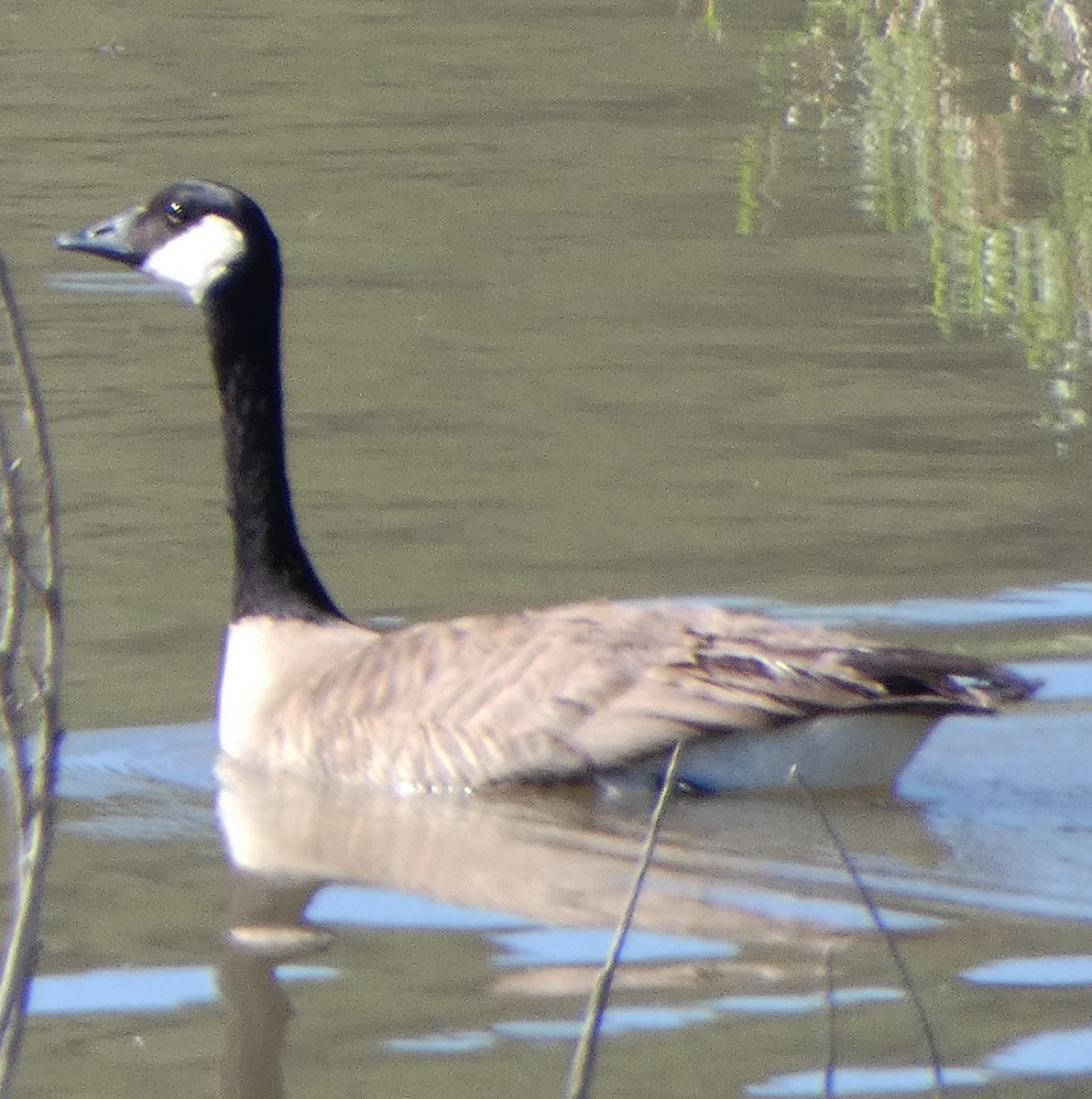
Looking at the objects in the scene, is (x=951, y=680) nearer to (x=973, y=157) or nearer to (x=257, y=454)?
(x=257, y=454)

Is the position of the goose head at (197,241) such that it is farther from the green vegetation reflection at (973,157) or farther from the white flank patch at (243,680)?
the green vegetation reflection at (973,157)

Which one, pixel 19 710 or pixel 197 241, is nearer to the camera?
pixel 19 710

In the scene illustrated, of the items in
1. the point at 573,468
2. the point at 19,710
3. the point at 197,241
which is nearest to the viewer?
the point at 19,710

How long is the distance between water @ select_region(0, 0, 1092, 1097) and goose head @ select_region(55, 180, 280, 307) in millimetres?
1290

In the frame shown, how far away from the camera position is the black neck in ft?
Answer: 29.2

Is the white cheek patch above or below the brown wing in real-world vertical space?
above

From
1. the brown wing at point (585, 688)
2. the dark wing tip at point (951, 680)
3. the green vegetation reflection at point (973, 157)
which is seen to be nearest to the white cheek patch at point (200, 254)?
the brown wing at point (585, 688)

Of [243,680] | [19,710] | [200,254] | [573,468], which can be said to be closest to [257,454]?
[200,254]

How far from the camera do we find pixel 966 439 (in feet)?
37.3

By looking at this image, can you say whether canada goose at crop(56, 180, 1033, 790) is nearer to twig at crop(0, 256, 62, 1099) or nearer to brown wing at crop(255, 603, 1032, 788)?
brown wing at crop(255, 603, 1032, 788)

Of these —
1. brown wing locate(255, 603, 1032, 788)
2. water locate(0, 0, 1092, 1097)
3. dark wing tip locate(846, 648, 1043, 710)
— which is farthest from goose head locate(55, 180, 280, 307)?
dark wing tip locate(846, 648, 1043, 710)

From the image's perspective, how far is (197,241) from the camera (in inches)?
→ 354

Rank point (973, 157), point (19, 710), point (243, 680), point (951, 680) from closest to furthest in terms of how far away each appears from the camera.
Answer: point (19, 710) → point (951, 680) → point (243, 680) → point (973, 157)

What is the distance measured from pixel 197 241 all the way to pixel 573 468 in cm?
261
